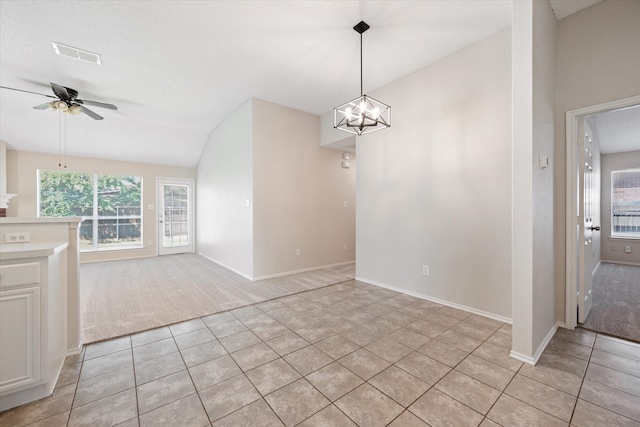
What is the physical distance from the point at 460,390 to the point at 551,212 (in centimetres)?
187

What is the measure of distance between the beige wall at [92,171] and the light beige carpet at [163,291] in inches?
37.0

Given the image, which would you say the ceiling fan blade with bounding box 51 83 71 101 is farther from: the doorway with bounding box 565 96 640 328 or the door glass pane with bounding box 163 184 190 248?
the doorway with bounding box 565 96 640 328

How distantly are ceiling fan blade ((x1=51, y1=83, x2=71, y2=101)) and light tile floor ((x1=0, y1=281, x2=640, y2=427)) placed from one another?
3181 mm

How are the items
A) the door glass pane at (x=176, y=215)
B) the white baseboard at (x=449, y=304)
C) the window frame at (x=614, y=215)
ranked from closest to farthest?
the white baseboard at (x=449, y=304)
the window frame at (x=614, y=215)
the door glass pane at (x=176, y=215)

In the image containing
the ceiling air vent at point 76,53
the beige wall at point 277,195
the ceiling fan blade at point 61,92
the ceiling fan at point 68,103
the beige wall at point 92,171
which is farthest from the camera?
the beige wall at point 92,171

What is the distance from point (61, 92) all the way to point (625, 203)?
419 inches

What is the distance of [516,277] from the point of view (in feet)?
6.73

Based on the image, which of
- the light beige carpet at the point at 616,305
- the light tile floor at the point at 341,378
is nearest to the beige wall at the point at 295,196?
the light tile floor at the point at 341,378

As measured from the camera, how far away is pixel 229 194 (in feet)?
17.6

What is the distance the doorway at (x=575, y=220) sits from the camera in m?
2.53

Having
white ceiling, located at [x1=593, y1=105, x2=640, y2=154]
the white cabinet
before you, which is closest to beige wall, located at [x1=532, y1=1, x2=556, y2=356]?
white ceiling, located at [x1=593, y1=105, x2=640, y2=154]

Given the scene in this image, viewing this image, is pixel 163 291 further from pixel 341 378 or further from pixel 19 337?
pixel 341 378

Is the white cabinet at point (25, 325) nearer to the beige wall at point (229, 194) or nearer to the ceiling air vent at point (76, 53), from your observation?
the ceiling air vent at point (76, 53)

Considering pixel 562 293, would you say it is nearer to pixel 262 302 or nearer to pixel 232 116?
pixel 262 302
